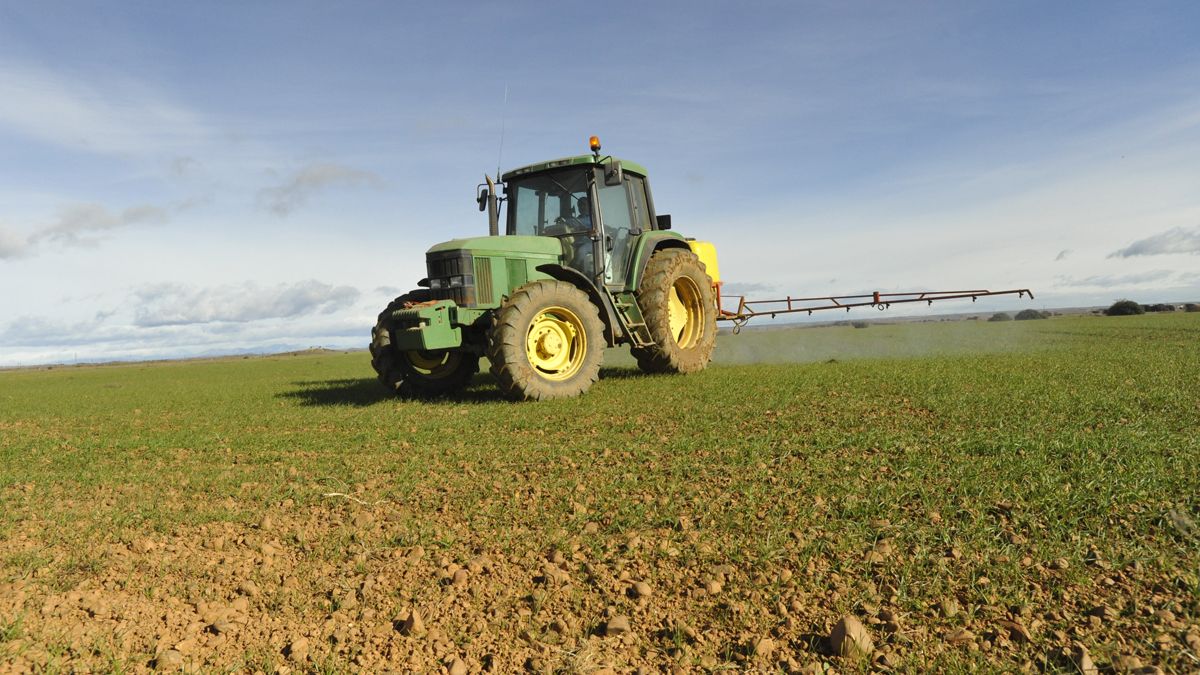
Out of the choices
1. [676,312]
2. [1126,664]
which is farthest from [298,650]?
[676,312]

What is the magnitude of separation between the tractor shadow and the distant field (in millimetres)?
2117

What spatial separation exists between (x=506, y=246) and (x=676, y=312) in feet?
11.1

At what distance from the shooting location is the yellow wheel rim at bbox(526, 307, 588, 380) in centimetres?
824

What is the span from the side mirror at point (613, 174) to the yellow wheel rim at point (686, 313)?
2.56 metres

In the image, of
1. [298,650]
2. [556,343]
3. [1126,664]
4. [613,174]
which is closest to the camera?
[1126,664]

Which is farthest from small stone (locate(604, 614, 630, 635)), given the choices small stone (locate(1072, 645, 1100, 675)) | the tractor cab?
the tractor cab

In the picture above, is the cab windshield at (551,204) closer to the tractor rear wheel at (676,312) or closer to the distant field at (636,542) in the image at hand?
the tractor rear wheel at (676,312)

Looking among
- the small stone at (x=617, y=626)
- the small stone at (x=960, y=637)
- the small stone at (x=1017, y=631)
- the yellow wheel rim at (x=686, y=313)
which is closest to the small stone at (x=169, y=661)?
A: the small stone at (x=617, y=626)

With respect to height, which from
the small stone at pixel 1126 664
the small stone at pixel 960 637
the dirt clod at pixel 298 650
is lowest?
the small stone at pixel 1126 664

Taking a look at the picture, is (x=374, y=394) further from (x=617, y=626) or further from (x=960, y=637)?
(x=960, y=637)

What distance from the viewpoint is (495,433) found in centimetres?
Answer: 622

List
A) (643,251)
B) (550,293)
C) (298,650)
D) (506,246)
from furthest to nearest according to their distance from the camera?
(643,251) → (506,246) → (550,293) → (298,650)

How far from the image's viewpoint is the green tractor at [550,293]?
788 centimetres

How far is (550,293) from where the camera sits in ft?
26.5
